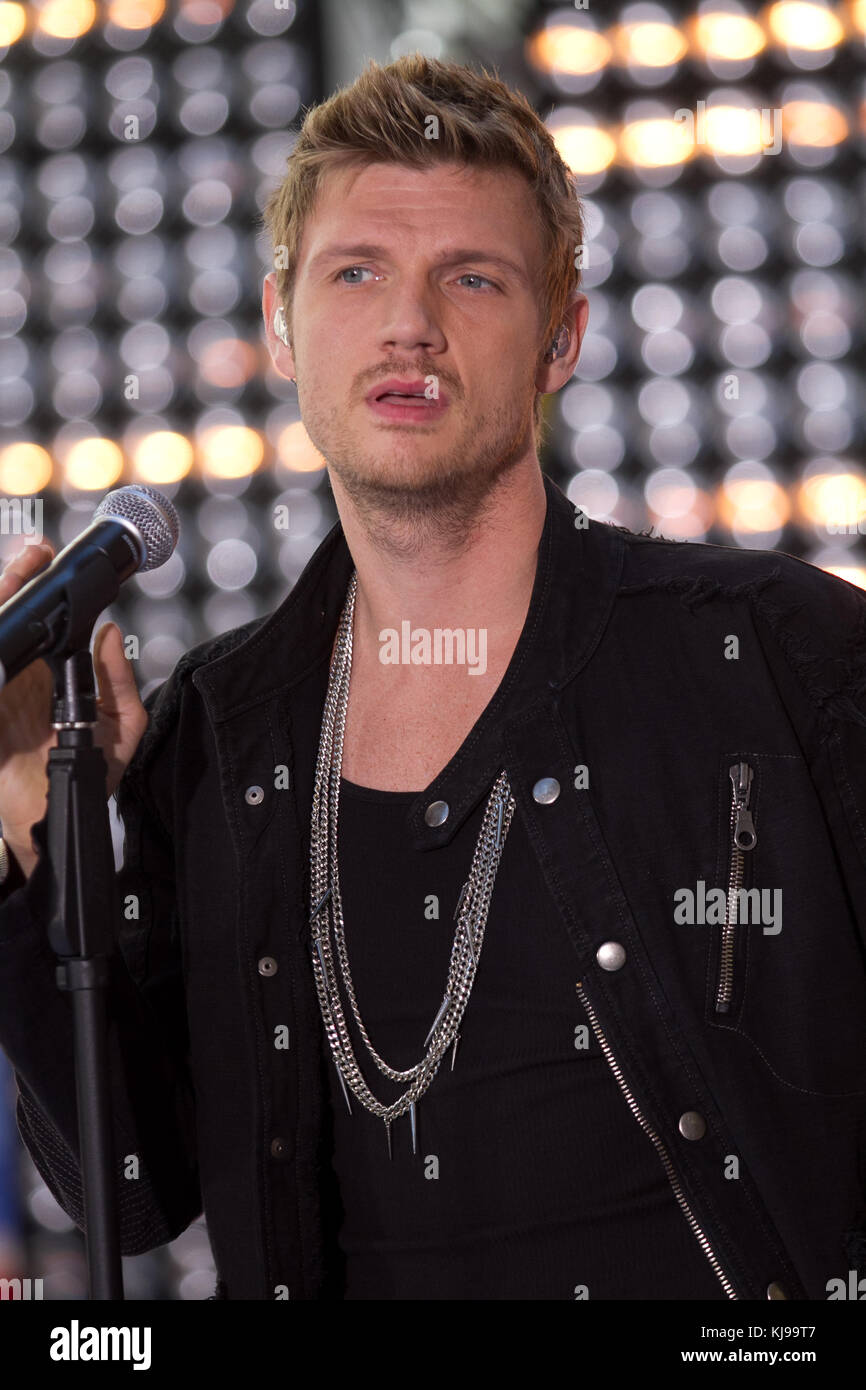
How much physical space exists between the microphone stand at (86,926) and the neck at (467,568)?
487 mm

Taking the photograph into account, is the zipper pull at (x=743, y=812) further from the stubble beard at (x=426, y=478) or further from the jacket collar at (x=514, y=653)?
the stubble beard at (x=426, y=478)

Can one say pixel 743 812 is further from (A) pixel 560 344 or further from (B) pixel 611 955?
(A) pixel 560 344

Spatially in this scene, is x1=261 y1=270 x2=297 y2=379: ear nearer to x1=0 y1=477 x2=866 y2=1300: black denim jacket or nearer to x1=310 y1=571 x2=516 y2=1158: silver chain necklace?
x1=0 y1=477 x2=866 y2=1300: black denim jacket

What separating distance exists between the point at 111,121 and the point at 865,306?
1.08 m

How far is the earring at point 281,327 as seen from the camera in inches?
55.5

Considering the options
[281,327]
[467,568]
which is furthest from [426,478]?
[281,327]

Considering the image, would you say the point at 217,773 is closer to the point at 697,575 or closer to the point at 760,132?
the point at 697,575

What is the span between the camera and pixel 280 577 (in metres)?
1.90

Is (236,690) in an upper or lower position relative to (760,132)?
lower

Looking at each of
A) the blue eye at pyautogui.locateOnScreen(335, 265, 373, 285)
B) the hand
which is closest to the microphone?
the hand

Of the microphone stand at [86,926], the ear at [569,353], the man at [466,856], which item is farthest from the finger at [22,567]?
the ear at [569,353]

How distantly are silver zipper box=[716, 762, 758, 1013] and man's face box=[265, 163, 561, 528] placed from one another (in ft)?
1.20

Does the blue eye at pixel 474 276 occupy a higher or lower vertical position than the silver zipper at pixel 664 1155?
higher
